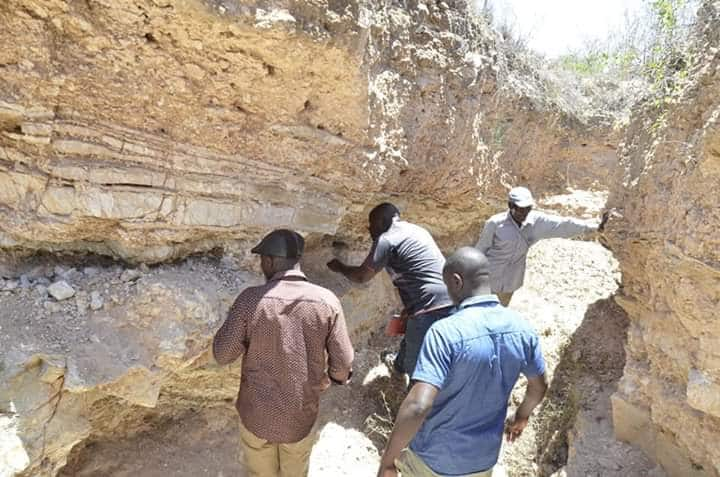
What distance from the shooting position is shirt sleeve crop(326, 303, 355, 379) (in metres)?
2.68

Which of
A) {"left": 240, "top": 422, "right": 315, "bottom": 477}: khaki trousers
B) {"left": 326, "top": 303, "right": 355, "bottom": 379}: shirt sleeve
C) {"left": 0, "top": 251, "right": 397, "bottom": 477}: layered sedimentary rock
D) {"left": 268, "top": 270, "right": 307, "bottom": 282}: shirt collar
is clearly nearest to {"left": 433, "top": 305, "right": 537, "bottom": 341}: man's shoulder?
{"left": 326, "top": 303, "right": 355, "bottom": 379}: shirt sleeve

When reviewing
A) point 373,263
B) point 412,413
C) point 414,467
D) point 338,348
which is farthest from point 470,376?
point 373,263

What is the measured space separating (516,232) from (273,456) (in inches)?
96.2

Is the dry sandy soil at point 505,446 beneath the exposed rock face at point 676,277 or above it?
beneath

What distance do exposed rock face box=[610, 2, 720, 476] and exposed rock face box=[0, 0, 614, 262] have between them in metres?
1.59

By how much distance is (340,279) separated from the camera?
4246mm

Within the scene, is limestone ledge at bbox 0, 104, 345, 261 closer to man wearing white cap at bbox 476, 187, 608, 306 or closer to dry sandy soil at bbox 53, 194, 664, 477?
dry sandy soil at bbox 53, 194, 664, 477

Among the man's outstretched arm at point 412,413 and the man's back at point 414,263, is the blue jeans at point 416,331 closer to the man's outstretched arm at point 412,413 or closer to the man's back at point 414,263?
the man's back at point 414,263

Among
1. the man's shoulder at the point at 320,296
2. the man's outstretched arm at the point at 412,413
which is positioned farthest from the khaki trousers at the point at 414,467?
the man's shoulder at the point at 320,296

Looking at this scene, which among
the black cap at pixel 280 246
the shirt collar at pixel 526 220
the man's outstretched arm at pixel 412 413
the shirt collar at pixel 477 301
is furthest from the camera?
the shirt collar at pixel 526 220

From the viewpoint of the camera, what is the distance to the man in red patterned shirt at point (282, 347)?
2562 mm

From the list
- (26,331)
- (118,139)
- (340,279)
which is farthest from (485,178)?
(26,331)

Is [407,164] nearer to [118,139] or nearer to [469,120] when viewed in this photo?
[469,120]

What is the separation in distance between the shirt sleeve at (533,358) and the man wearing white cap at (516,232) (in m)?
1.76
